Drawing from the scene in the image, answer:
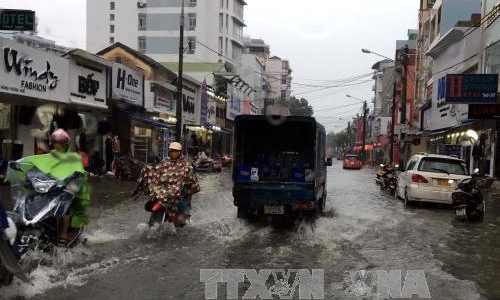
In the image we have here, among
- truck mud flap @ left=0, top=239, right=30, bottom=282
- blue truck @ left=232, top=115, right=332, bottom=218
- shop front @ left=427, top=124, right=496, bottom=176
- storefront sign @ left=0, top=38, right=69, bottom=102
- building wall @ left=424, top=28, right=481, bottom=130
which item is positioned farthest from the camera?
building wall @ left=424, top=28, right=481, bottom=130

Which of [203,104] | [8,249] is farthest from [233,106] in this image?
[8,249]

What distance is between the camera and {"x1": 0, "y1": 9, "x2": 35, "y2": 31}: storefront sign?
1173 cm

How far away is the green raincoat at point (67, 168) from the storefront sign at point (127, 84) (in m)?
17.6

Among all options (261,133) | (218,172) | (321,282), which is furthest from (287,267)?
(218,172)

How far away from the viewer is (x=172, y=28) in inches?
2916

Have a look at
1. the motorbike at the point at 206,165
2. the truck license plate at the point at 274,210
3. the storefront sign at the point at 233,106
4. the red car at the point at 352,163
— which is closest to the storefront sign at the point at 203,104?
the motorbike at the point at 206,165

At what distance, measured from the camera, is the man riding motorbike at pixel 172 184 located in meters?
9.50

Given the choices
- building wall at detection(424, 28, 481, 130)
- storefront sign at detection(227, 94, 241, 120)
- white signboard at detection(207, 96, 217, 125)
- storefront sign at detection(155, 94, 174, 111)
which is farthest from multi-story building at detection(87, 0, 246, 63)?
building wall at detection(424, 28, 481, 130)

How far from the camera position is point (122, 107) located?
27438mm

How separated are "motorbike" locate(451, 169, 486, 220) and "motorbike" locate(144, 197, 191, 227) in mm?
6628

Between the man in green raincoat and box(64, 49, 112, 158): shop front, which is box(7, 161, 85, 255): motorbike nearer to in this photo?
the man in green raincoat

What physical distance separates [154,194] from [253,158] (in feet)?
15.1

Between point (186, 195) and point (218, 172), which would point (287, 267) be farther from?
point (218, 172)

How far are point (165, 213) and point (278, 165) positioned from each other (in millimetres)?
4555
